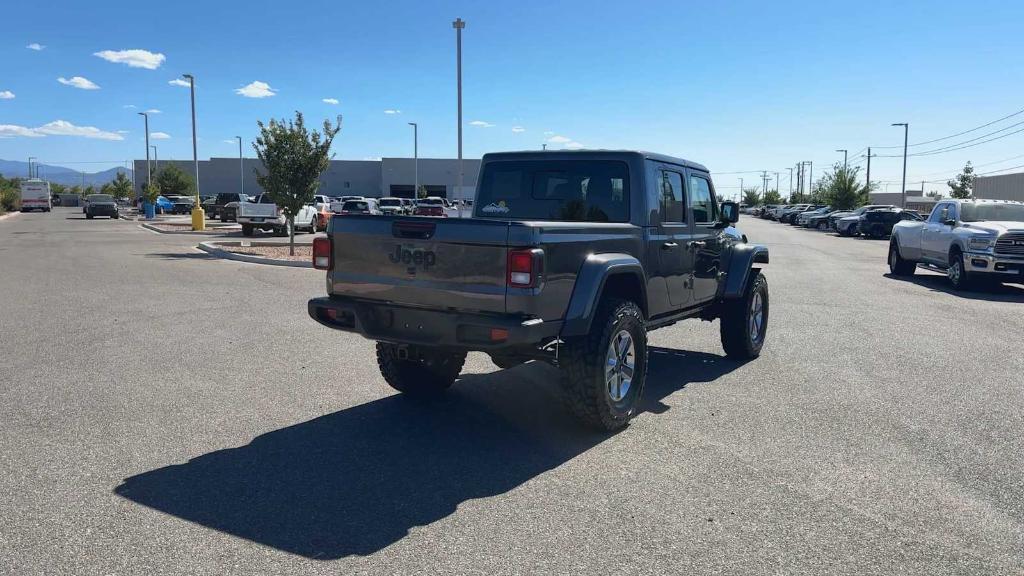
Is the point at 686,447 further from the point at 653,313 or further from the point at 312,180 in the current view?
the point at 312,180

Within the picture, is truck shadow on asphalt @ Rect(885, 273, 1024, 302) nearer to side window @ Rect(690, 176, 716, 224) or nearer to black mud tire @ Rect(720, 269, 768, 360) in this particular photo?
black mud tire @ Rect(720, 269, 768, 360)

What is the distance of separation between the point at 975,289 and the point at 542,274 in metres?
14.8

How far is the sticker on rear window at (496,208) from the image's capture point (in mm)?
7168

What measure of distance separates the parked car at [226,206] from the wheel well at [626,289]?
3299 centimetres

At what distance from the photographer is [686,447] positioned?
18.1 ft

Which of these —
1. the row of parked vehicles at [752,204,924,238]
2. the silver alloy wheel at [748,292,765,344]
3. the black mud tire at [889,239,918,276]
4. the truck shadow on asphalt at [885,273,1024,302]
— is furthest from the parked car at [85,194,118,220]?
the silver alloy wheel at [748,292,765,344]

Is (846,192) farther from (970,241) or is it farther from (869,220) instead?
(970,241)

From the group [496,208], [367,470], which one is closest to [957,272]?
[496,208]

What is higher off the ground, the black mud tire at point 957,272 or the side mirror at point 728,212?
the side mirror at point 728,212

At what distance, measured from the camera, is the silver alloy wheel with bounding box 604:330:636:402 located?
575cm

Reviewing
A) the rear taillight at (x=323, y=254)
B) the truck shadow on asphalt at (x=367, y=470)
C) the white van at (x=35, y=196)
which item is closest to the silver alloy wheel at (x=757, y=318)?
the truck shadow on asphalt at (x=367, y=470)

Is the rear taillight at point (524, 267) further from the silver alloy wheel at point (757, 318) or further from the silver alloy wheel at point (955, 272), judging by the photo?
the silver alloy wheel at point (955, 272)

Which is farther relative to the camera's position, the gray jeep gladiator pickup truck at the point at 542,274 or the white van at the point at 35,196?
the white van at the point at 35,196

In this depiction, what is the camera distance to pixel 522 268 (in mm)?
4957
